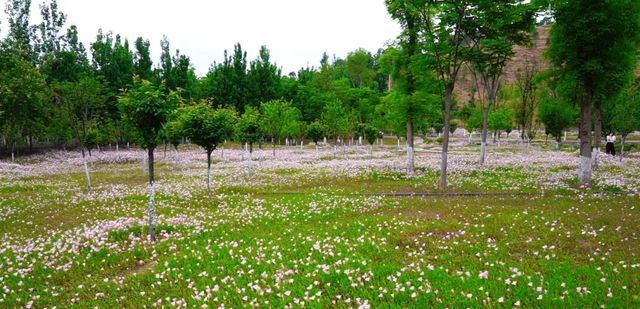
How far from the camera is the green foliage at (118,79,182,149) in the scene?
38.0 feet

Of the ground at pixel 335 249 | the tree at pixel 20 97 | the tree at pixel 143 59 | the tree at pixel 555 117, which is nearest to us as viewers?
the ground at pixel 335 249

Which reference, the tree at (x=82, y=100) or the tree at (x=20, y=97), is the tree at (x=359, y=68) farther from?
the tree at (x=20, y=97)

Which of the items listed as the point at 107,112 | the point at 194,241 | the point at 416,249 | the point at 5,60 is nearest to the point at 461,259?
the point at 416,249

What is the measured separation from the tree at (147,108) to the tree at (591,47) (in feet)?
65.4

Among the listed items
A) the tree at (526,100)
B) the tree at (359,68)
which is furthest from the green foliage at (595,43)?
the tree at (359,68)

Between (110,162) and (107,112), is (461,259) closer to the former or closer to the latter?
(110,162)

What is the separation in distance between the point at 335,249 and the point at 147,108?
283 inches

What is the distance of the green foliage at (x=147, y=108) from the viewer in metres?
11.6

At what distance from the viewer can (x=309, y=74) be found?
114750mm

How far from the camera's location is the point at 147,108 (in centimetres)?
1151

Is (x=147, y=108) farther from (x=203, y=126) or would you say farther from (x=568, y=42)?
(x=568, y=42)

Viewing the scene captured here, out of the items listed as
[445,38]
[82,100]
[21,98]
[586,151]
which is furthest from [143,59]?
[586,151]

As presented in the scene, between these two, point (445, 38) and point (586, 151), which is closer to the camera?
point (586, 151)

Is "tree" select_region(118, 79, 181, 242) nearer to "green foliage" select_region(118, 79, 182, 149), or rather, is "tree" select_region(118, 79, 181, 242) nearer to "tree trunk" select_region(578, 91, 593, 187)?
"green foliage" select_region(118, 79, 182, 149)
